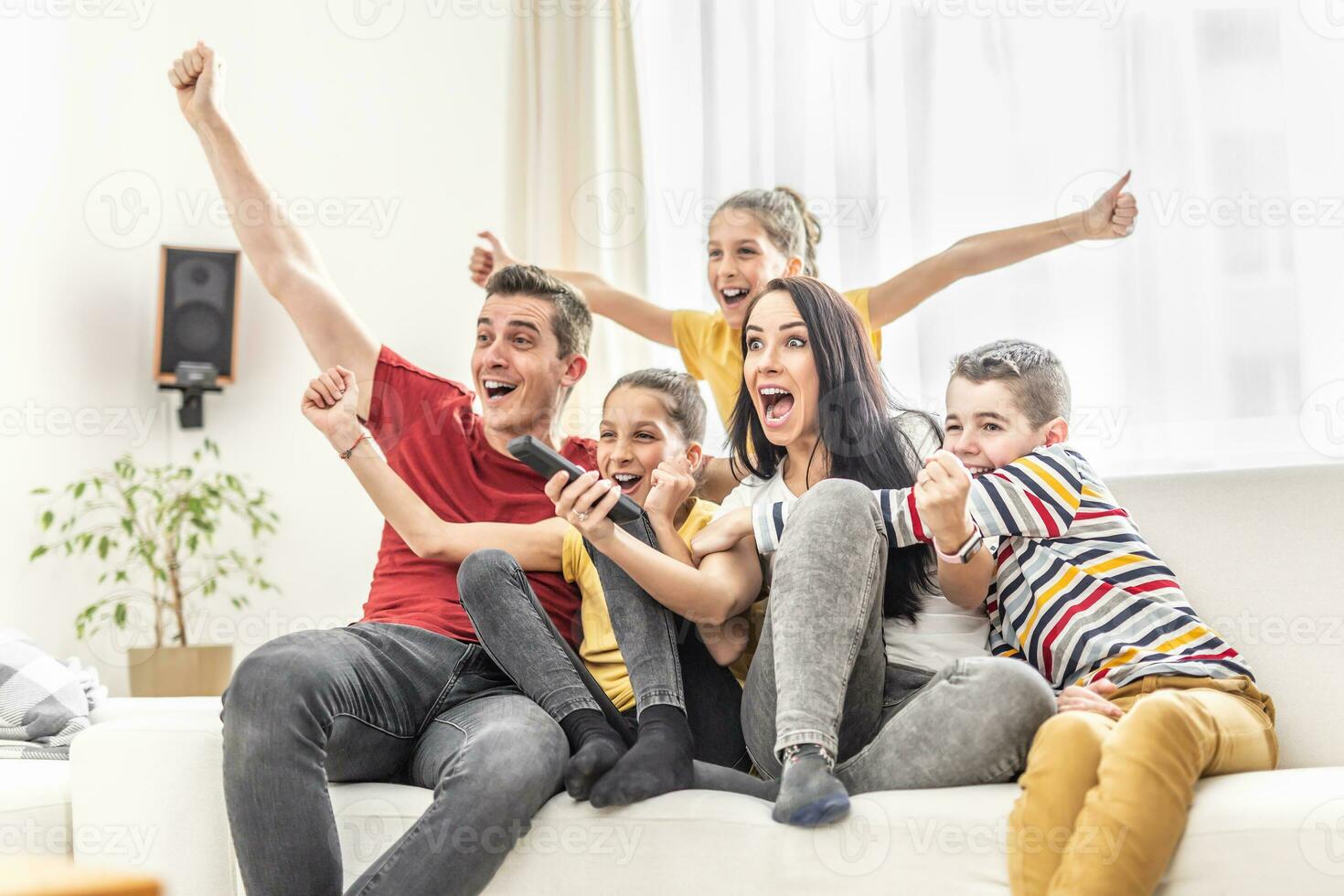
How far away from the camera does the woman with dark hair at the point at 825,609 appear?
1.22m

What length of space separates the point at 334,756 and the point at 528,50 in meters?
2.24

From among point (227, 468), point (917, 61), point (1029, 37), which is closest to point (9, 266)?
point (227, 468)

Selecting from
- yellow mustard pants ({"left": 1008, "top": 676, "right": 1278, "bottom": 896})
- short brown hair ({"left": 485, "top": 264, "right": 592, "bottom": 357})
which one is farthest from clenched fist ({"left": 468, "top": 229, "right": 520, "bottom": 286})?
yellow mustard pants ({"left": 1008, "top": 676, "right": 1278, "bottom": 896})

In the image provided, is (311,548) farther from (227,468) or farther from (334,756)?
(334,756)

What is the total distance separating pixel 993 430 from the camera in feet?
5.13

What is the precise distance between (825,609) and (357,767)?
1.94 feet

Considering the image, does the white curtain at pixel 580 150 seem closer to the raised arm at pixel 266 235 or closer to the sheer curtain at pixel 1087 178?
the sheer curtain at pixel 1087 178

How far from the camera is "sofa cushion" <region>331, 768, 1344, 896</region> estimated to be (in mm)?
1104

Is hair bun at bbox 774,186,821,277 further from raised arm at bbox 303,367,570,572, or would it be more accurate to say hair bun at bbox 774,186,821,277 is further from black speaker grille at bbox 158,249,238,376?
black speaker grille at bbox 158,249,238,376

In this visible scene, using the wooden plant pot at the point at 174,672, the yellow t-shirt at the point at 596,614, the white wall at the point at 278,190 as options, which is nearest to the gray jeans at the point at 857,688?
the yellow t-shirt at the point at 596,614

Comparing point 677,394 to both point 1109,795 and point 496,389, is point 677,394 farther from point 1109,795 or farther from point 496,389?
point 1109,795

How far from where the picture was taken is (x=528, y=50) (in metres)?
3.05

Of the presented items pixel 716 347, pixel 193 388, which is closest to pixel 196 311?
pixel 193 388

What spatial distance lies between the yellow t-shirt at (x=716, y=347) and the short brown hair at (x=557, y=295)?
0.54m
